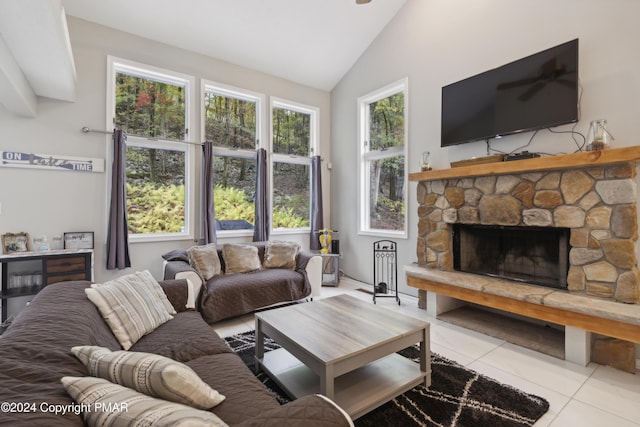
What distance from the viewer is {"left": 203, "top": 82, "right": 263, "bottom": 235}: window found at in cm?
441

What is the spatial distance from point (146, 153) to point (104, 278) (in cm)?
163

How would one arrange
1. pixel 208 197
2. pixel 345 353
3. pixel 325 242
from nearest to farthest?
1. pixel 345 353
2. pixel 208 197
3. pixel 325 242

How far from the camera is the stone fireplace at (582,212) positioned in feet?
7.52

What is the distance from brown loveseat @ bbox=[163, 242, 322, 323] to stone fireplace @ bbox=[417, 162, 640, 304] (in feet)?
6.50

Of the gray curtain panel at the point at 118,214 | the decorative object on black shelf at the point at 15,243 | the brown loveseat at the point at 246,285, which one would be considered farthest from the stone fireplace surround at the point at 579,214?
the decorative object on black shelf at the point at 15,243

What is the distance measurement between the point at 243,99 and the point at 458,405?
15.1 ft

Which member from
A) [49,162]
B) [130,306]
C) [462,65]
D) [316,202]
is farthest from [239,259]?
[462,65]

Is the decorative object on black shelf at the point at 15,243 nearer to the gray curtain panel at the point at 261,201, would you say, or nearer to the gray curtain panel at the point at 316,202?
the gray curtain panel at the point at 261,201

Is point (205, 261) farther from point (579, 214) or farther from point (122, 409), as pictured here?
point (579, 214)

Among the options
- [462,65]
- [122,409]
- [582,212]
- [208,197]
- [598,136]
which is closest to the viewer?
[122,409]

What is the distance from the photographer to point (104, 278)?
140 inches

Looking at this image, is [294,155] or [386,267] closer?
[386,267]

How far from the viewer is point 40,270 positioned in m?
3.19

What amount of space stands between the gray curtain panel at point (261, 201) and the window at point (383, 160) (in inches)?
61.2
